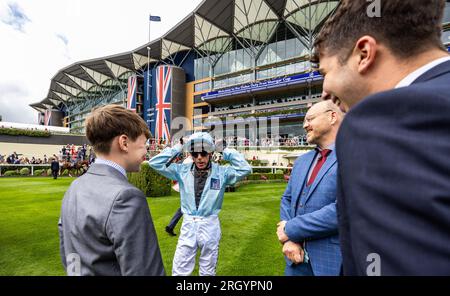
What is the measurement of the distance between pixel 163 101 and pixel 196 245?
4134 cm

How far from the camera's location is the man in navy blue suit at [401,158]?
0.53 meters

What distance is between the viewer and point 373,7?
851 millimetres

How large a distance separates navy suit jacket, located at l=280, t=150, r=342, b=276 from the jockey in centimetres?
132

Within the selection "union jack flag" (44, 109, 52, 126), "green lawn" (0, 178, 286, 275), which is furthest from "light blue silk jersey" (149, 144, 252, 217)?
"union jack flag" (44, 109, 52, 126)

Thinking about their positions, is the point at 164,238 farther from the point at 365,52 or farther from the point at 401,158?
the point at 401,158

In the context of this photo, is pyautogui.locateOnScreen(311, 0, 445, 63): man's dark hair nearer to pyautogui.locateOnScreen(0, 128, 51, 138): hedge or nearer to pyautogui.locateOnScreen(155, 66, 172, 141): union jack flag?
pyautogui.locateOnScreen(155, 66, 172, 141): union jack flag

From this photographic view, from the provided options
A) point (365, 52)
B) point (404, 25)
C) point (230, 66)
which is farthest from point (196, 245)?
point (230, 66)

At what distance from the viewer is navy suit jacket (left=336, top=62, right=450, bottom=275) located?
0.53m

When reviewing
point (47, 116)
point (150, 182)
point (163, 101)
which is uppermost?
point (47, 116)

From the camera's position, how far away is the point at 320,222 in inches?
76.2

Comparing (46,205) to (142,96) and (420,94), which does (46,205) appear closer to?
(420,94)

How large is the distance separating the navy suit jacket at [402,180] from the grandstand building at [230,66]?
30051 millimetres

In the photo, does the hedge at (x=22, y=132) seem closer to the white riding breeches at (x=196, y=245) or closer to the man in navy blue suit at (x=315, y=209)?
the white riding breeches at (x=196, y=245)

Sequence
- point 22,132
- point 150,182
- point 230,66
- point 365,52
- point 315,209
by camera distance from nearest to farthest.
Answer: point 365,52 → point 315,209 → point 150,182 → point 22,132 → point 230,66
